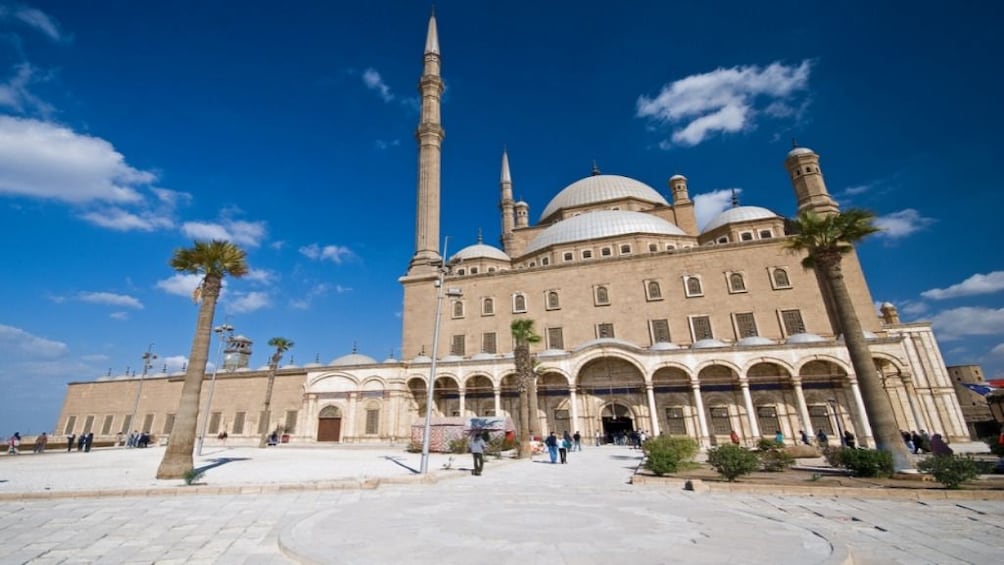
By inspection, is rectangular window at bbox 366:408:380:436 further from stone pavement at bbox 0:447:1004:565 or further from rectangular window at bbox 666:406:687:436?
stone pavement at bbox 0:447:1004:565

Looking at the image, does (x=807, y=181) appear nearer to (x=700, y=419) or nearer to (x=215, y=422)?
(x=700, y=419)

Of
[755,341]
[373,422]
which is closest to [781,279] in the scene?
[755,341]

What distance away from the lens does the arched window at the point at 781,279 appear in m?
29.3

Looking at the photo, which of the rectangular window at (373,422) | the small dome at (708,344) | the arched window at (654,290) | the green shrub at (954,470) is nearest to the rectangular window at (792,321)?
the small dome at (708,344)

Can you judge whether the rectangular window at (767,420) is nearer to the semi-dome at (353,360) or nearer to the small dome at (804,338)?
the small dome at (804,338)

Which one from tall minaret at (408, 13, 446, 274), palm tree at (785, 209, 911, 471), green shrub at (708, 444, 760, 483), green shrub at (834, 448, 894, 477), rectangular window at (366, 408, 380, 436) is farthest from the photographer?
tall minaret at (408, 13, 446, 274)

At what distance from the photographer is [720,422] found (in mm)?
27031

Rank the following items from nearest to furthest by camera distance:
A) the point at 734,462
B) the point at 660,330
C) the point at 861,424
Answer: the point at 734,462, the point at 861,424, the point at 660,330

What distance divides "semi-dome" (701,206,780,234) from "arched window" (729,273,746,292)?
635 cm

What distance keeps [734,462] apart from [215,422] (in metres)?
41.1

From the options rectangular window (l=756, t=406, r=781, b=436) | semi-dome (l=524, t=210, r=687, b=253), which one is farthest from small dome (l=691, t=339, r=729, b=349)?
semi-dome (l=524, t=210, r=687, b=253)

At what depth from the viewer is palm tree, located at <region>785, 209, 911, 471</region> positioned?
43.3 feet

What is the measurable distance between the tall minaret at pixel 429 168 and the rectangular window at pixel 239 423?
1857 centimetres

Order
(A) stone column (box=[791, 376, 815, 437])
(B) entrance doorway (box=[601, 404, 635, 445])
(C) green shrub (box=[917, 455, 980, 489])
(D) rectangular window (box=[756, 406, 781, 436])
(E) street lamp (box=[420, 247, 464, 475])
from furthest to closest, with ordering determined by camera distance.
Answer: (B) entrance doorway (box=[601, 404, 635, 445]) → (D) rectangular window (box=[756, 406, 781, 436]) → (A) stone column (box=[791, 376, 815, 437]) → (E) street lamp (box=[420, 247, 464, 475]) → (C) green shrub (box=[917, 455, 980, 489])
